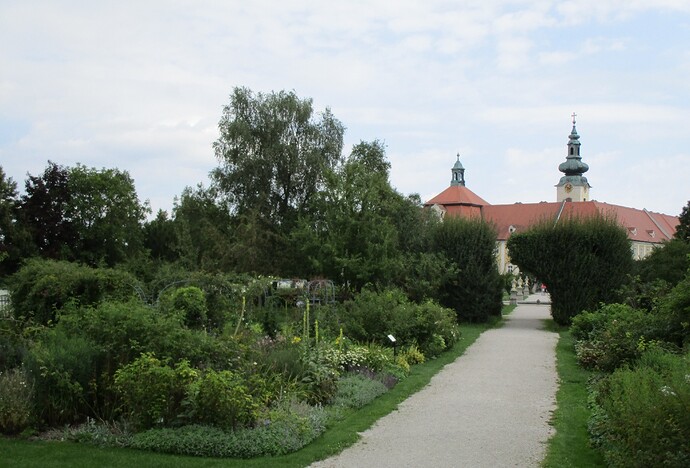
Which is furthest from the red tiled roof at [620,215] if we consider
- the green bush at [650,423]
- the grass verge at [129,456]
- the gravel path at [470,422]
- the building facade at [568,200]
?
the green bush at [650,423]

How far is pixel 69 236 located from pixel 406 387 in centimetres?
3285

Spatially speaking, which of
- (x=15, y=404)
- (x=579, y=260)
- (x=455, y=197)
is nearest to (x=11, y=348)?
(x=15, y=404)

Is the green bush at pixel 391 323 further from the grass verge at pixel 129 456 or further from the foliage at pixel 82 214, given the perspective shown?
the foliage at pixel 82 214

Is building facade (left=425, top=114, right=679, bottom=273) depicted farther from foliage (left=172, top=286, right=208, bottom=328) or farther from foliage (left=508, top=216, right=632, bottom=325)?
foliage (left=172, top=286, right=208, bottom=328)

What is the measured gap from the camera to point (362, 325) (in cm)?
1691

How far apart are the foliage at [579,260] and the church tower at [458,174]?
75379mm

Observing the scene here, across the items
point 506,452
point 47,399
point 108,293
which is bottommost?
point 506,452

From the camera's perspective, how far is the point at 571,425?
380 inches

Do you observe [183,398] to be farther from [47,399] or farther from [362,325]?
[362,325]

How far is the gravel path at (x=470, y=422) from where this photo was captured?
7898 millimetres

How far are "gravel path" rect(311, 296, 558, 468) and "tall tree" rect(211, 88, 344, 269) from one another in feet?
64.5

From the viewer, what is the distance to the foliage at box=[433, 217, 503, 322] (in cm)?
2841

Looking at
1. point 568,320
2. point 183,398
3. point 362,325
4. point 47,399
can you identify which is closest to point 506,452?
point 183,398

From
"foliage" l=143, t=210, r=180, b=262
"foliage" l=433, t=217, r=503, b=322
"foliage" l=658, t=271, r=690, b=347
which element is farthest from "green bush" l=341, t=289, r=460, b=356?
"foliage" l=143, t=210, r=180, b=262
